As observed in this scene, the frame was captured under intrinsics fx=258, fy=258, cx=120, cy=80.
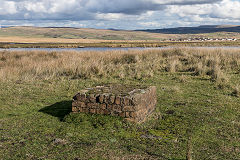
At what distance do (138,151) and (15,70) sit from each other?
39.5ft

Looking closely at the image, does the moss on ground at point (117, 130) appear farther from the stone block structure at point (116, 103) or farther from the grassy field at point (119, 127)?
the stone block structure at point (116, 103)

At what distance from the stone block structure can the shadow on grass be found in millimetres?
691

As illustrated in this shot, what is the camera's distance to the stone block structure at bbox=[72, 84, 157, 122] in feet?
21.2

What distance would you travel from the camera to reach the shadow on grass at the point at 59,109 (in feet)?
24.3

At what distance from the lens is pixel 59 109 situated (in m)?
7.91

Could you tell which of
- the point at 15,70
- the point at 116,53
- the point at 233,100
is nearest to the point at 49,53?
the point at 116,53

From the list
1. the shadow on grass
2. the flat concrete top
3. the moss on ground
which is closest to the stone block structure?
the flat concrete top

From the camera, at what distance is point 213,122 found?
6742 millimetres

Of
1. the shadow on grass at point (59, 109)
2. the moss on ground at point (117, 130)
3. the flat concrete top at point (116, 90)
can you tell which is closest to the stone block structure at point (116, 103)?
the flat concrete top at point (116, 90)

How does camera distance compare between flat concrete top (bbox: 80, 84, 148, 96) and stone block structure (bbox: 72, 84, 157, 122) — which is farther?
flat concrete top (bbox: 80, 84, 148, 96)

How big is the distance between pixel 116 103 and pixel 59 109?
2252 millimetres

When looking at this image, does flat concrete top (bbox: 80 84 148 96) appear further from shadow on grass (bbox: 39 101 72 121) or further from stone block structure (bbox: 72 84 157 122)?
shadow on grass (bbox: 39 101 72 121)

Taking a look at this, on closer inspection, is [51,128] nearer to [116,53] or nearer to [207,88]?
[207,88]

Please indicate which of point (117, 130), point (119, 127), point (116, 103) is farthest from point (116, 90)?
point (117, 130)
